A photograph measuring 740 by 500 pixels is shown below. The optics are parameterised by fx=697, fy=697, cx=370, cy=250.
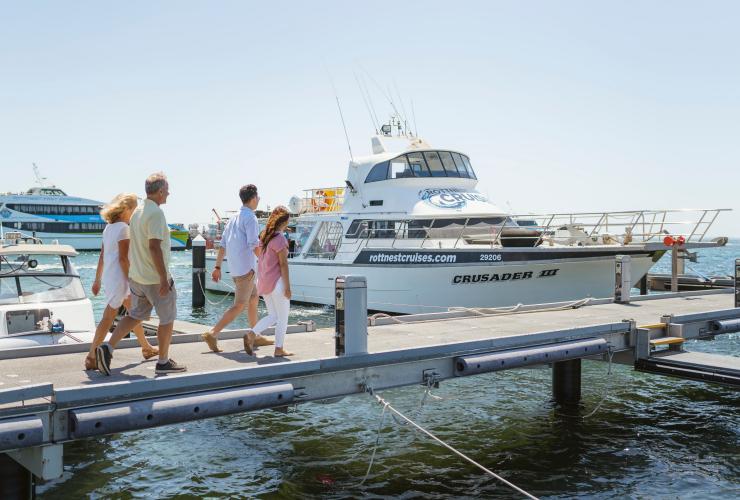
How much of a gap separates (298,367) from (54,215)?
3056 inches

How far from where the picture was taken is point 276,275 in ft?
21.6

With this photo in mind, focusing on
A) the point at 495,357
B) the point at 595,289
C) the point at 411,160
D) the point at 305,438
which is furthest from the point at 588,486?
the point at 411,160

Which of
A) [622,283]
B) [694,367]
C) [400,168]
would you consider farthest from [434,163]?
[694,367]

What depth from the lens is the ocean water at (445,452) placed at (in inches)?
296

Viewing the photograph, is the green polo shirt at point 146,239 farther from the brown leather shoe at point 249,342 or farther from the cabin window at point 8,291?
the cabin window at point 8,291

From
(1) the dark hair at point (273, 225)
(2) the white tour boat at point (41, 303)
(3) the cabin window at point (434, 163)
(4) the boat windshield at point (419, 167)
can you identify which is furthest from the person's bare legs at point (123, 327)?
(3) the cabin window at point (434, 163)

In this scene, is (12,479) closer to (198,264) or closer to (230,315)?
(230,315)

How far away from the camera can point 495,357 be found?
7.32 meters

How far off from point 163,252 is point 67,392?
1.34 m

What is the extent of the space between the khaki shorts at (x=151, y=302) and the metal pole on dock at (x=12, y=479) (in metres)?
1.43

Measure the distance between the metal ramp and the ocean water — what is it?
Result: 0.94 m

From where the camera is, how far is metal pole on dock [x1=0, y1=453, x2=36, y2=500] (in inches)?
200

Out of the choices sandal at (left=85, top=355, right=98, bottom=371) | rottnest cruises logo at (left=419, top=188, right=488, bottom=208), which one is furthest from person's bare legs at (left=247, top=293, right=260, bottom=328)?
rottnest cruises logo at (left=419, top=188, right=488, bottom=208)

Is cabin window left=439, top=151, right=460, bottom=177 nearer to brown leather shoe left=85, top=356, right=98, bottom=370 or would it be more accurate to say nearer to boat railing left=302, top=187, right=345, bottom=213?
boat railing left=302, top=187, right=345, bottom=213
